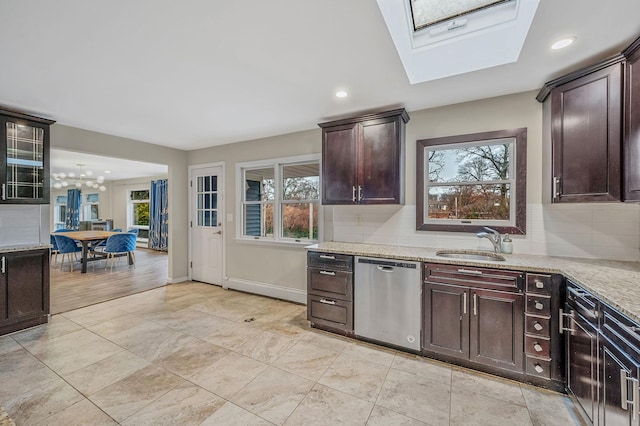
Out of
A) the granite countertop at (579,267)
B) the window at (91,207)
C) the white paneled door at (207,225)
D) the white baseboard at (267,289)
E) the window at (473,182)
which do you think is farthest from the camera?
the window at (91,207)

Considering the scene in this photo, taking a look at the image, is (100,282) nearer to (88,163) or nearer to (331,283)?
(88,163)

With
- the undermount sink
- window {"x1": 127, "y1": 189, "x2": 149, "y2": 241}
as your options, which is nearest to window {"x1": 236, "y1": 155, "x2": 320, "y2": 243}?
the undermount sink

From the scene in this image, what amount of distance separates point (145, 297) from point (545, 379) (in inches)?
189

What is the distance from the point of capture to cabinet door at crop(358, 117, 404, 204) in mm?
2934

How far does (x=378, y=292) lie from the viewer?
272cm

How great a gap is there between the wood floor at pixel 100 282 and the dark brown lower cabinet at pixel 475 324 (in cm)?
445

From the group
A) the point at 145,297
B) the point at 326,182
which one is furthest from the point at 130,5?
the point at 145,297

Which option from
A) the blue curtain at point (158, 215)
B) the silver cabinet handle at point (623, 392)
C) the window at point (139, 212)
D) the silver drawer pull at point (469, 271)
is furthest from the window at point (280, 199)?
the window at point (139, 212)

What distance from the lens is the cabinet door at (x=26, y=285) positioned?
2990 millimetres

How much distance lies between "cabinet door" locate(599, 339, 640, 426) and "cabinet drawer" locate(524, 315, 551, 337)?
553 mm

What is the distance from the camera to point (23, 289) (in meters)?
3.09

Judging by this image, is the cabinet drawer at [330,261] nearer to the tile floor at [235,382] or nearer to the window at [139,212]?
the tile floor at [235,382]

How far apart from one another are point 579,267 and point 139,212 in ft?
37.1

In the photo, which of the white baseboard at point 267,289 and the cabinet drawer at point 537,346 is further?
the white baseboard at point 267,289
